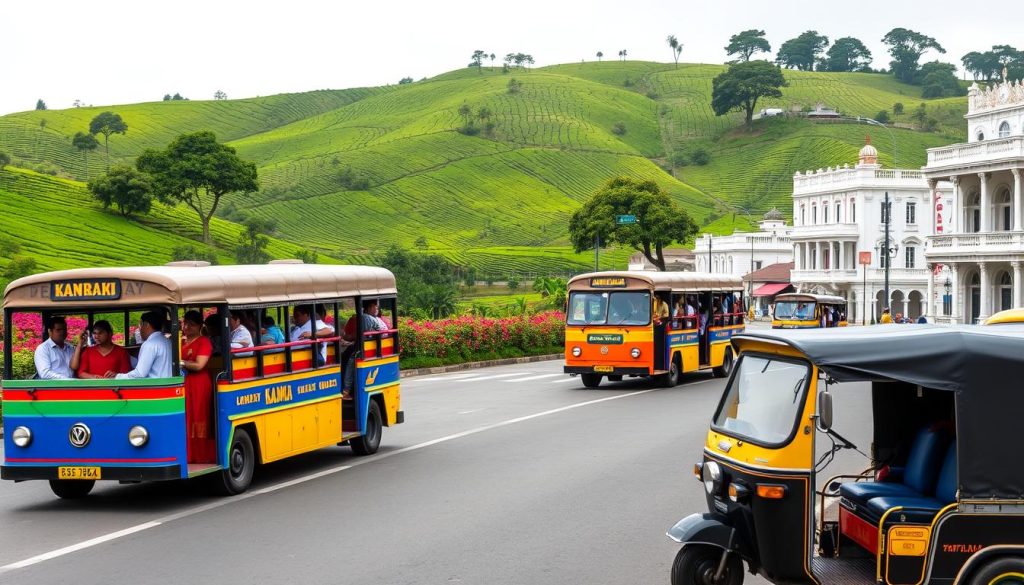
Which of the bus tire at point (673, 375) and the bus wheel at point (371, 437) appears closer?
the bus wheel at point (371, 437)

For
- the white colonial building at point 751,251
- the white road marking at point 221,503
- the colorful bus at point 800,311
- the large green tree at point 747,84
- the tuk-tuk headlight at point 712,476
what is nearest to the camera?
the tuk-tuk headlight at point 712,476

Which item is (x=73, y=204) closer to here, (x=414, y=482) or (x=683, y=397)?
(x=683, y=397)

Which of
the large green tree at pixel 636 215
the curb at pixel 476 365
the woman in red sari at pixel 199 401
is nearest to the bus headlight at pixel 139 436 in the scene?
the woman in red sari at pixel 199 401

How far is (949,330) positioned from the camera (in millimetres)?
7680

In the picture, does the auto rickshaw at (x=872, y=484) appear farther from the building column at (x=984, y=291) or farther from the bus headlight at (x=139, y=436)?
the building column at (x=984, y=291)

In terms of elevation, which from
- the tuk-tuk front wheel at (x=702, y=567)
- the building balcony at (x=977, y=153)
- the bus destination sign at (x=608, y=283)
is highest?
the building balcony at (x=977, y=153)

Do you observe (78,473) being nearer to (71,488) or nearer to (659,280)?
(71,488)

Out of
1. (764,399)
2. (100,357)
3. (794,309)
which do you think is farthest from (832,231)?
(764,399)

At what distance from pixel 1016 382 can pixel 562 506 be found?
5.72 meters

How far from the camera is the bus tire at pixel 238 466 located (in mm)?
12664

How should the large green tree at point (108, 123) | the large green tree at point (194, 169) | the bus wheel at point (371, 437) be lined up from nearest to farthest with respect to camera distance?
the bus wheel at point (371, 437), the large green tree at point (194, 169), the large green tree at point (108, 123)

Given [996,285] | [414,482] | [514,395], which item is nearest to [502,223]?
[996,285]

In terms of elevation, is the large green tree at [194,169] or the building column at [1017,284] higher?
the large green tree at [194,169]

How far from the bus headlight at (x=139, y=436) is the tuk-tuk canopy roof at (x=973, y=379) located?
685cm
